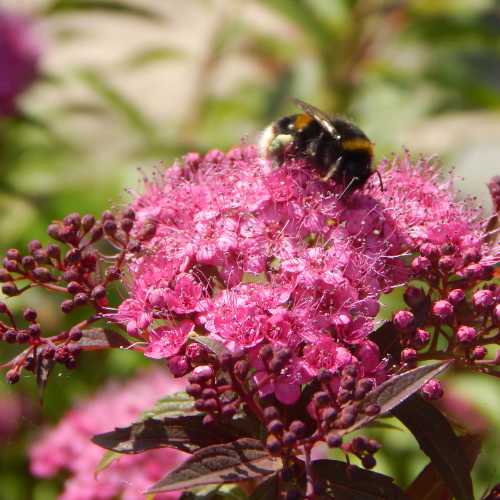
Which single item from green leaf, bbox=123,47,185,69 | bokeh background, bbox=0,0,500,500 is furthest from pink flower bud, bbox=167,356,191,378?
green leaf, bbox=123,47,185,69

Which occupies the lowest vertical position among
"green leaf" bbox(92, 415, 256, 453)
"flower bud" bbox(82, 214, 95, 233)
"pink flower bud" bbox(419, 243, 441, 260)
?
"green leaf" bbox(92, 415, 256, 453)

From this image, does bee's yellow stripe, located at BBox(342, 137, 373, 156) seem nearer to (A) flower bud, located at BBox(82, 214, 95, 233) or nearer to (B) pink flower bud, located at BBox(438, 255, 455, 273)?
(B) pink flower bud, located at BBox(438, 255, 455, 273)

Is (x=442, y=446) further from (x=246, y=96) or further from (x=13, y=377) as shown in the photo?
(x=246, y=96)

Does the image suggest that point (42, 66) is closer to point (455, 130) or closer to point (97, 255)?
point (97, 255)

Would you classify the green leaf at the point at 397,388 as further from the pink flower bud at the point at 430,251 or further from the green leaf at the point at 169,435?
the pink flower bud at the point at 430,251

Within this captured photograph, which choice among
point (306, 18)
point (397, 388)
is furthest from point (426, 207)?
point (306, 18)

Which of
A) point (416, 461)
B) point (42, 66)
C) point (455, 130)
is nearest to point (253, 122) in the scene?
point (42, 66)
